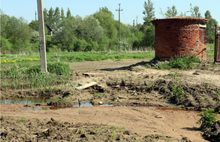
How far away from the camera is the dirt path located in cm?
504

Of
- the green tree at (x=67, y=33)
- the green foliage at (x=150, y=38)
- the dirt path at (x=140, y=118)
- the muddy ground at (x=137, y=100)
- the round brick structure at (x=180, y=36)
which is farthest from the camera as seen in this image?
the green tree at (x=67, y=33)

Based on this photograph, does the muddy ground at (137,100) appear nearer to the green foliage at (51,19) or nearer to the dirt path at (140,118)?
the dirt path at (140,118)

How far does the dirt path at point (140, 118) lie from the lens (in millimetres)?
5035

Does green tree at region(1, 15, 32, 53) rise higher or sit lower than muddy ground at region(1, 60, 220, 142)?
Answer: higher

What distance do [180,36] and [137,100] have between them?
7.67 m

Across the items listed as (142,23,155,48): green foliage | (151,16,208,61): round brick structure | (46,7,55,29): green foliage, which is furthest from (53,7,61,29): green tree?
(151,16,208,61): round brick structure

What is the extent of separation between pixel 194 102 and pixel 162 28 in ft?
26.4

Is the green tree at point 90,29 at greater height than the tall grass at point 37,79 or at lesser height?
greater

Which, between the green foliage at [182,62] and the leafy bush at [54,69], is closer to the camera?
the leafy bush at [54,69]

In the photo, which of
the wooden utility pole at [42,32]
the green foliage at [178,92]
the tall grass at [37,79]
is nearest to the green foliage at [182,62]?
the green foliage at [178,92]

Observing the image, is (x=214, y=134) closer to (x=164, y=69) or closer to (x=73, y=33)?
(x=164, y=69)

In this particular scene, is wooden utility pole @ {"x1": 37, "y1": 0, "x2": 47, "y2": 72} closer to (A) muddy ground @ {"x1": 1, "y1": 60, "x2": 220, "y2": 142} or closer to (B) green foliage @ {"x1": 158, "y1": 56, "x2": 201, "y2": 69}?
(A) muddy ground @ {"x1": 1, "y1": 60, "x2": 220, "y2": 142}

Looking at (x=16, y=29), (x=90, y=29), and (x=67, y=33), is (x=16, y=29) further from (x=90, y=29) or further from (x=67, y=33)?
(x=90, y=29)

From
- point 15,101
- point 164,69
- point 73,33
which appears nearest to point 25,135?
point 15,101
